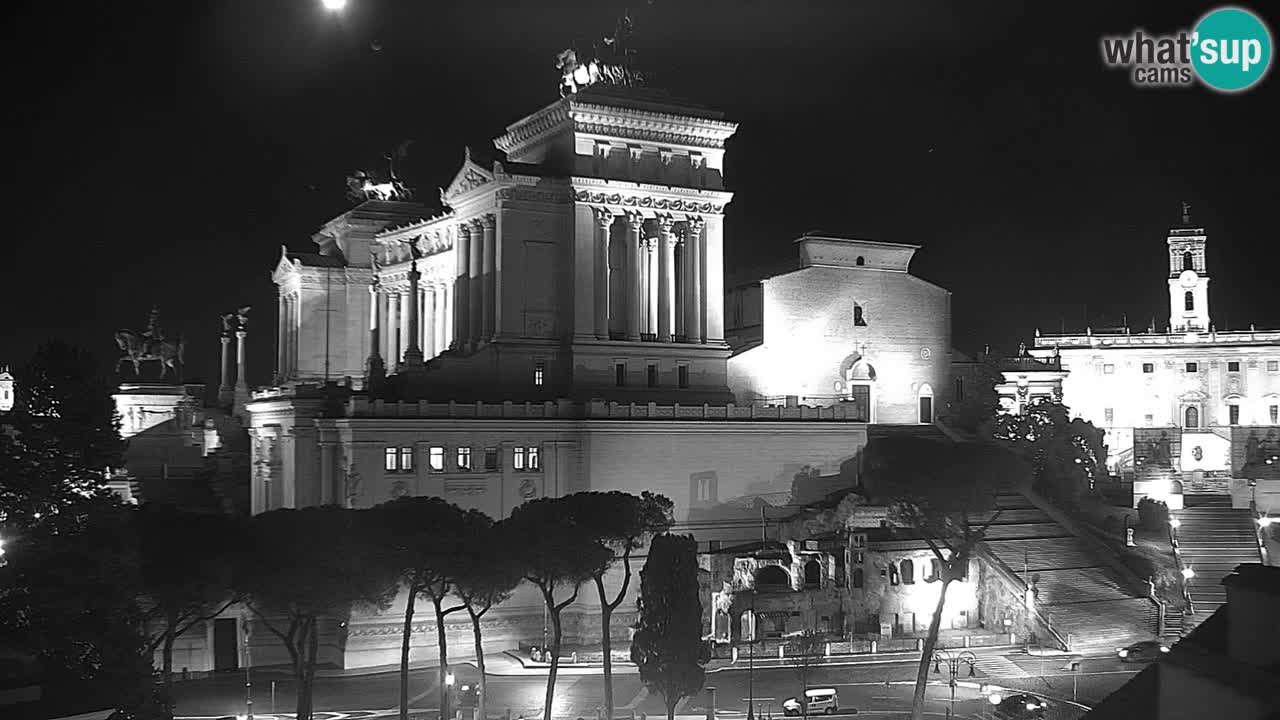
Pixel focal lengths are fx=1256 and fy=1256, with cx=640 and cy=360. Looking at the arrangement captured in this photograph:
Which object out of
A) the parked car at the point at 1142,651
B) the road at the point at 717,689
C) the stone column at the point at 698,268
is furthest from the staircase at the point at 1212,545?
the stone column at the point at 698,268

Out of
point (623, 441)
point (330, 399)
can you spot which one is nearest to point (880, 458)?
point (623, 441)

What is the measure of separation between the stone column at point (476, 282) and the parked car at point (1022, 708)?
39480 millimetres

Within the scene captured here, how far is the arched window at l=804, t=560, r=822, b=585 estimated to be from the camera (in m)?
65.8

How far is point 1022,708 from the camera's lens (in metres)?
48.9

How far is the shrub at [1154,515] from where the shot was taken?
76.8 meters

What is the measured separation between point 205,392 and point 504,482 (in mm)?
39796

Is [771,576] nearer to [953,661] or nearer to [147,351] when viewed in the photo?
[953,661]

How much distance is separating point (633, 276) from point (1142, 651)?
34974mm

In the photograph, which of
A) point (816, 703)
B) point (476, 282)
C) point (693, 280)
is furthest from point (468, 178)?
point (816, 703)

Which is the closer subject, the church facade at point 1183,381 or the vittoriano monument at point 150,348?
the vittoriano monument at point 150,348

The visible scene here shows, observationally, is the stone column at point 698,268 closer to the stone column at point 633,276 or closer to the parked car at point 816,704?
the stone column at point 633,276

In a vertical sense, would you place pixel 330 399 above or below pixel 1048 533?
above

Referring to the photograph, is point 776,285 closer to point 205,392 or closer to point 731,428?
point 731,428

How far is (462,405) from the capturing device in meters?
66.1
